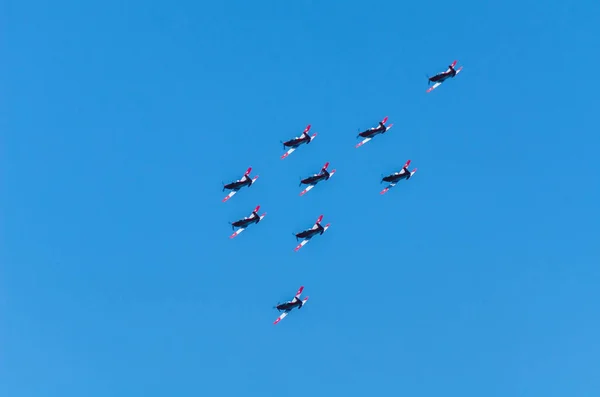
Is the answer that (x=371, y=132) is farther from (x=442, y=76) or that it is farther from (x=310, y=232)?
(x=310, y=232)

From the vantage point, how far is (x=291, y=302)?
171875mm

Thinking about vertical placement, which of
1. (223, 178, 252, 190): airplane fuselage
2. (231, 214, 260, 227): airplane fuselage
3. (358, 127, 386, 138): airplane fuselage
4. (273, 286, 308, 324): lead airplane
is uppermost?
(358, 127, 386, 138): airplane fuselage

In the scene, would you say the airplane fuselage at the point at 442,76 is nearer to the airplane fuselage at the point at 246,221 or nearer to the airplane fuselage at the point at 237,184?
the airplane fuselage at the point at 237,184

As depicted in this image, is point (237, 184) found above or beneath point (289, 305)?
above

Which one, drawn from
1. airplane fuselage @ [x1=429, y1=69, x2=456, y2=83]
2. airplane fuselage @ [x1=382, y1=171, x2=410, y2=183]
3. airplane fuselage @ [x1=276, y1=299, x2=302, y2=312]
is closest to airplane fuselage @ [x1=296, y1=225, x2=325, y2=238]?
airplane fuselage @ [x1=276, y1=299, x2=302, y2=312]

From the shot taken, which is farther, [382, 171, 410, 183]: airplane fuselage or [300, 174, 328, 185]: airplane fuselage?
[382, 171, 410, 183]: airplane fuselage

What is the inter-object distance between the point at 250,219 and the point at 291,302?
24924 mm

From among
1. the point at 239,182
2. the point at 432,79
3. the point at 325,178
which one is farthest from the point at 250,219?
the point at 432,79

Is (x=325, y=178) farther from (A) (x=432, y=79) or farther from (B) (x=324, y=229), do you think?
(A) (x=432, y=79)

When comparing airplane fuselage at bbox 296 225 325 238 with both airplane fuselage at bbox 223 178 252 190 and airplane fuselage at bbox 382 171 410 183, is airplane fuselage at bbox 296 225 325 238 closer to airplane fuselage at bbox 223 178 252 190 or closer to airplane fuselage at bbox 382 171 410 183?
airplane fuselage at bbox 223 178 252 190

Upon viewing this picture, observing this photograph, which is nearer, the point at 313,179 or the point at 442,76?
the point at 313,179

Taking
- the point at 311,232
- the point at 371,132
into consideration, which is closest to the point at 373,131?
the point at 371,132

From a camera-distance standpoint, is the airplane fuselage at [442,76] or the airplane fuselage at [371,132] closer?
the airplane fuselage at [371,132]

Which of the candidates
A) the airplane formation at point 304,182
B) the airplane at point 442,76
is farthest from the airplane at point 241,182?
the airplane at point 442,76
